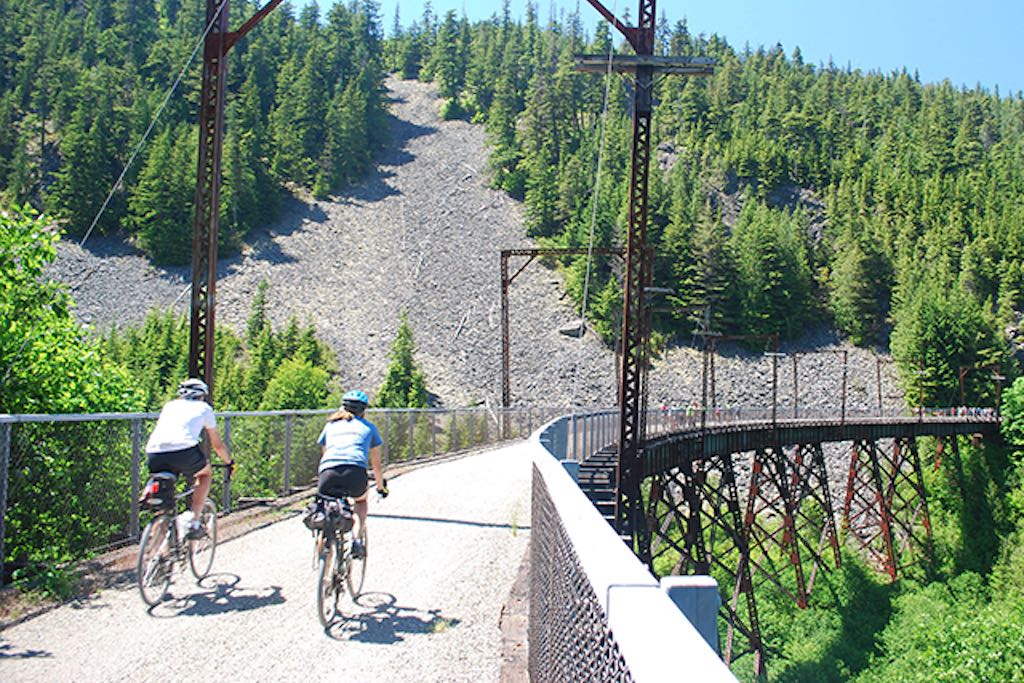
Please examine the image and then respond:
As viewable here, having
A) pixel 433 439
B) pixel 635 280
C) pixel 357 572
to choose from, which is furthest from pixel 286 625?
pixel 433 439

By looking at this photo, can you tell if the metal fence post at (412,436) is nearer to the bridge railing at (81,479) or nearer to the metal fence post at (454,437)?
the metal fence post at (454,437)

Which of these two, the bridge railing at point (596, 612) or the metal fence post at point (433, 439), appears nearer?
the bridge railing at point (596, 612)

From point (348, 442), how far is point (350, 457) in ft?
0.46

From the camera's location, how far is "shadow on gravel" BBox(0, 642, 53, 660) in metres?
5.42

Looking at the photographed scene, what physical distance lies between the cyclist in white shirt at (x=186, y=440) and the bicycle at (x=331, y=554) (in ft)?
3.57

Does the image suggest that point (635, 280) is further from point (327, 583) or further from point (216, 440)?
point (327, 583)

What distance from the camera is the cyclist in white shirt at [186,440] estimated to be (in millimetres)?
6762

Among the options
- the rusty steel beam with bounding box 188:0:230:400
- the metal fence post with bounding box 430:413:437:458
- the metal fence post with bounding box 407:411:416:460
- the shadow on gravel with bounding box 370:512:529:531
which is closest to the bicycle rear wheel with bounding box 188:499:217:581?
the shadow on gravel with bounding box 370:512:529:531

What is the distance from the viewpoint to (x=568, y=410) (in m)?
41.3

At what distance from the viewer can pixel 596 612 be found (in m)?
2.30

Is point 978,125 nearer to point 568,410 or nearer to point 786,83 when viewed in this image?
point 786,83

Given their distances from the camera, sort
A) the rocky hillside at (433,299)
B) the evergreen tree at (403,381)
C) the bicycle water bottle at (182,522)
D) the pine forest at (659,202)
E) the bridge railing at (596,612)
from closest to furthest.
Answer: the bridge railing at (596,612) → the bicycle water bottle at (182,522) → the pine forest at (659,202) → the evergreen tree at (403,381) → the rocky hillside at (433,299)

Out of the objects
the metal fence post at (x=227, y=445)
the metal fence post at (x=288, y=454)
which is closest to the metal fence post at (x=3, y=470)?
the metal fence post at (x=227, y=445)

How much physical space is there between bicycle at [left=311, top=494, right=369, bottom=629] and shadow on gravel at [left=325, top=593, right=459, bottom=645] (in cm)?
16
